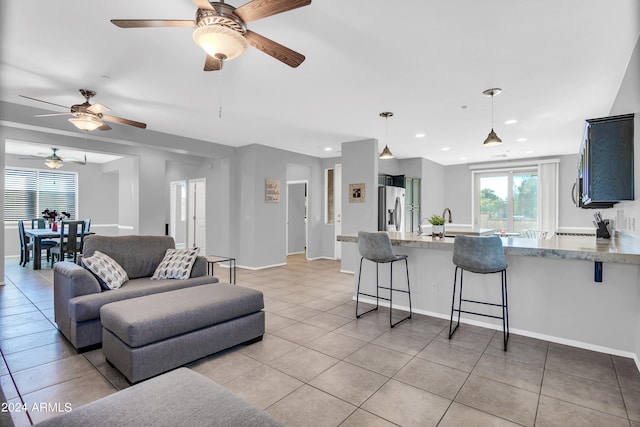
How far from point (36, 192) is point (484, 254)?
1104 cm

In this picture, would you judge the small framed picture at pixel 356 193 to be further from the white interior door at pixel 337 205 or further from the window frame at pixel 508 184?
the window frame at pixel 508 184

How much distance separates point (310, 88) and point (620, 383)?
3.75m

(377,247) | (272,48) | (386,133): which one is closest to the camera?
(272,48)

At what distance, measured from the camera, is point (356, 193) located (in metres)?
6.24

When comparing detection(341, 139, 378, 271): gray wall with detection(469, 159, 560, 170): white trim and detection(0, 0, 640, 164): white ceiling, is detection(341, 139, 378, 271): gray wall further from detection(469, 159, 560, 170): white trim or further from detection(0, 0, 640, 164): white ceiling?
detection(469, 159, 560, 170): white trim

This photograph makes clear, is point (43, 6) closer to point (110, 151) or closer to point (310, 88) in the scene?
point (310, 88)

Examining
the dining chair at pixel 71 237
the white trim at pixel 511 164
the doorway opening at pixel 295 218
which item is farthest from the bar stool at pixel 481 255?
the dining chair at pixel 71 237

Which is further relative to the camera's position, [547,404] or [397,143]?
[397,143]

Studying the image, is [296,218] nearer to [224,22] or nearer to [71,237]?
[71,237]

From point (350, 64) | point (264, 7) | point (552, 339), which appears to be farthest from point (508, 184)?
point (264, 7)

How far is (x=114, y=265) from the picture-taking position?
338 cm

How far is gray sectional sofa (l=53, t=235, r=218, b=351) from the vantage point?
2799 mm

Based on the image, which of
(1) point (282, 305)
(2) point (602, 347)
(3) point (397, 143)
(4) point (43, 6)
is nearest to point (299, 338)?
(1) point (282, 305)

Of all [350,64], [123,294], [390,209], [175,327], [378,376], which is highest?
[350,64]
